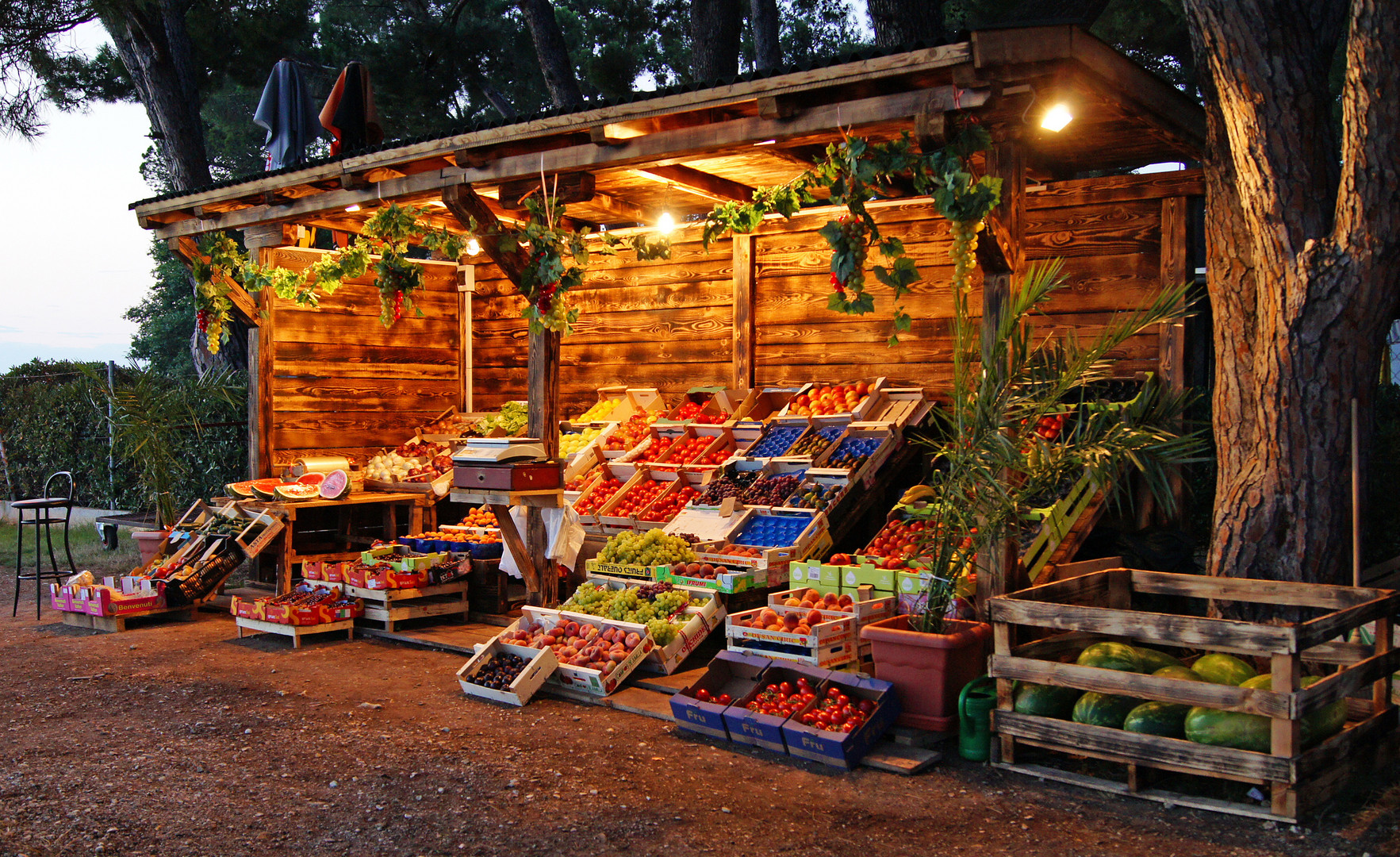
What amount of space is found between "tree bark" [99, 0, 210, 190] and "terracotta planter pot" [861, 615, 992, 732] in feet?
36.1

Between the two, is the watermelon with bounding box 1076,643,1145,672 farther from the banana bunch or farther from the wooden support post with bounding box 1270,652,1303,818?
the banana bunch

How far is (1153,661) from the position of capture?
4734 millimetres

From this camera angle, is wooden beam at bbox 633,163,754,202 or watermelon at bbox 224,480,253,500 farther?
watermelon at bbox 224,480,253,500

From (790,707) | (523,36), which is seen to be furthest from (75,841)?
(523,36)

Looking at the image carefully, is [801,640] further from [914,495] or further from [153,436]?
[153,436]

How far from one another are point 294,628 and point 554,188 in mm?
3441

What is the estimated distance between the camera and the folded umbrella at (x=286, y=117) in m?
9.77

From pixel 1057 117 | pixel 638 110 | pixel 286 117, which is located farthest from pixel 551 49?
pixel 1057 117

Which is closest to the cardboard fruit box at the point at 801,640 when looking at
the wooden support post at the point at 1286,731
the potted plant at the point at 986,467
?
the potted plant at the point at 986,467

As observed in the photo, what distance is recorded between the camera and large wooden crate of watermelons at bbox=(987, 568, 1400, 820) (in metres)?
4.09

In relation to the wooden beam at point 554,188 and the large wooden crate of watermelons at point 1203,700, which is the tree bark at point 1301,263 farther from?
the wooden beam at point 554,188

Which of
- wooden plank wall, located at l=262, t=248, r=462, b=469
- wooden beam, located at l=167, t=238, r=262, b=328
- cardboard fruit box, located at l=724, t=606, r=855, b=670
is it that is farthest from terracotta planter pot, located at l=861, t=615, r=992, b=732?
wooden beam, located at l=167, t=238, r=262, b=328

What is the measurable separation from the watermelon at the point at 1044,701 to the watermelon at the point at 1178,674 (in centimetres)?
35

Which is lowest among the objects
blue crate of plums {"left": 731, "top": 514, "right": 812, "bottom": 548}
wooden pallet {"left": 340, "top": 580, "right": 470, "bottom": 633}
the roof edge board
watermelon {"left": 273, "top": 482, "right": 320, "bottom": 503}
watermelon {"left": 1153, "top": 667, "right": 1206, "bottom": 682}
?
wooden pallet {"left": 340, "top": 580, "right": 470, "bottom": 633}
